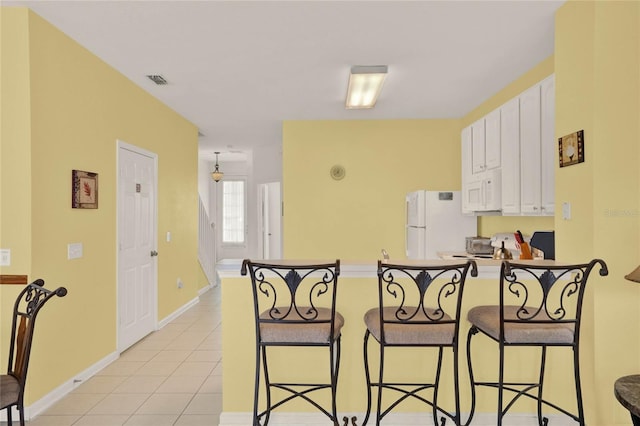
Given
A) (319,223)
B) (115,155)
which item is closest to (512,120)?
(319,223)

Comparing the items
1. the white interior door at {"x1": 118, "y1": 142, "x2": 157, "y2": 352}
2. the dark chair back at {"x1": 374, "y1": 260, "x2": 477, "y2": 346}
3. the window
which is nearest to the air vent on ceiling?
the white interior door at {"x1": 118, "y1": 142, "x2": 157, "y2": 352}

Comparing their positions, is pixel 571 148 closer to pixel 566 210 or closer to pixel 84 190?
pixel 566 210

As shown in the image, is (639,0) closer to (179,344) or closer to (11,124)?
(11,124)

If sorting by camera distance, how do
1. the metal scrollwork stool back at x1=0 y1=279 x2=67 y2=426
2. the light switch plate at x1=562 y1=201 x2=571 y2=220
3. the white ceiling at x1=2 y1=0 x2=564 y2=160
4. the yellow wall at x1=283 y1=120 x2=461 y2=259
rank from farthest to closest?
the yellow wall at x1=283 y1=120 x2=461 y2=259 → the white ceiling at x1=2 y1=0 x2=564 y2=160 → the light switch plate at x1=562 y1=201 x2=571 y2=220 → the metal scrollwork stool back at x1=0 y1=279 x2=67 y2=426

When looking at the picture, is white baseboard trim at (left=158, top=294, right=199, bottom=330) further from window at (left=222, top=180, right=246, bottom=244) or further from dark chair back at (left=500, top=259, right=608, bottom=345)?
window at (left=222, top=180, right=246, bottom=244)

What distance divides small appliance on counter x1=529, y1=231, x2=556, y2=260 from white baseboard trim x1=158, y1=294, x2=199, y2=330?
4.04 m

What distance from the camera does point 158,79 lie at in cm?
384

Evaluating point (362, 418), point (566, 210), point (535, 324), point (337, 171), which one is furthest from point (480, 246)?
point (362, 418)

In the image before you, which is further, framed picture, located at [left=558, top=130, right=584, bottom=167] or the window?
the window

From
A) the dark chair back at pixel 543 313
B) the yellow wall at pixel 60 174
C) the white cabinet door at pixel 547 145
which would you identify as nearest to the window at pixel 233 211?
the yellow wall at pixel 60 174

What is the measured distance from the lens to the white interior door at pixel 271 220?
6992mm

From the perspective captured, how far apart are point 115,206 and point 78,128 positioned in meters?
0.82

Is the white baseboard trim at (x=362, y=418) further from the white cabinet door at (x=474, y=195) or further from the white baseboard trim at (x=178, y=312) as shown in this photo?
the white baseboard trim at (x=178, y=312)

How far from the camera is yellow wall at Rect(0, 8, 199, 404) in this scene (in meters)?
2.60
